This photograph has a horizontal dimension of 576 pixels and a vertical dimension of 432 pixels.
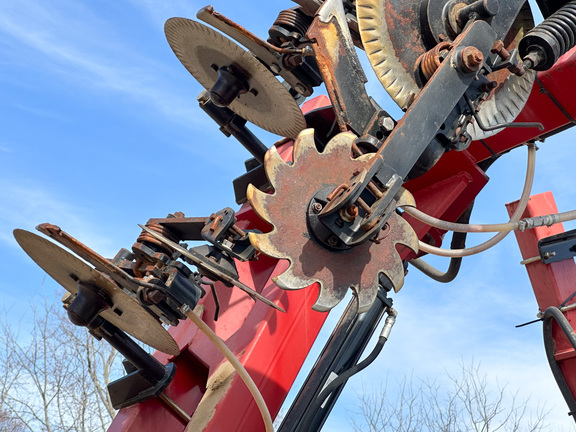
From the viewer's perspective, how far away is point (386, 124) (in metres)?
2.72

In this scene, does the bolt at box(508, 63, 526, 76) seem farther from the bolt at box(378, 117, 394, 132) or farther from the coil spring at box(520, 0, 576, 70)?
the bolt at box(378, 117, 394, 132)

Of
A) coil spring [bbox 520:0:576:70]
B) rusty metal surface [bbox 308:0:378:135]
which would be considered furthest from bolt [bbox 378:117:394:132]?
coil spring [bbox 520:0:576:70]

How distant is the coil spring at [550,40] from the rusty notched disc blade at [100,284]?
176cm

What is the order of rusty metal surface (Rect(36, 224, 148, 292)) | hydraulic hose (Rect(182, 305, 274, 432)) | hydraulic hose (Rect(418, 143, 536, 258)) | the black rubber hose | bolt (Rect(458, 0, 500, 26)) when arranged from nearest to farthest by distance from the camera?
1. rusty metal surface (Rect(36, 224, 148, 292))
2. hydraulic hose (Rect(182, 305, 274, 432))
3. bolt (Rect(458, 0, 500, 26))
4. hydraulic hose (Rect(418, 143, 536, 258))
5. the black rubber hose

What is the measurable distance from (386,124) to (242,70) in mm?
656

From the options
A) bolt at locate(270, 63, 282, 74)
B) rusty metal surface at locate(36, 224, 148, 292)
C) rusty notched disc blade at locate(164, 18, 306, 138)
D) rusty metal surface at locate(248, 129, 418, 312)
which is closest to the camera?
rusty metal surface at locate(248, 129, 418, 312)

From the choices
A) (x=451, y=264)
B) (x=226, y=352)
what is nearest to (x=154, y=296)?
(x=226, y=352)

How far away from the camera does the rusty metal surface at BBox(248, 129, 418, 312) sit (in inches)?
91.3

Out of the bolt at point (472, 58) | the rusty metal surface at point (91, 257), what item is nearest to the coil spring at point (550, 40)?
the bolt at point (472, 58)

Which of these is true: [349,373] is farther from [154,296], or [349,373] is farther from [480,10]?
[480,10]

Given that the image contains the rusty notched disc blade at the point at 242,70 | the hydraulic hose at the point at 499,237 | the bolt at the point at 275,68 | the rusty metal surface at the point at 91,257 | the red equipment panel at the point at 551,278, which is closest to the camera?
the rusty metal surface at the point at 91,257

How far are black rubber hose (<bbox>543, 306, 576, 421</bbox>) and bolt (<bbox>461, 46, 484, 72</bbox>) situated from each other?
1.68 m

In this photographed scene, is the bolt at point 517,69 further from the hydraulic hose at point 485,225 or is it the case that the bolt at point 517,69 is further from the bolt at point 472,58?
the hydraulic hose at point 485,225

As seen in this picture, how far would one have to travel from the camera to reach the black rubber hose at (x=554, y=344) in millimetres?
3764
